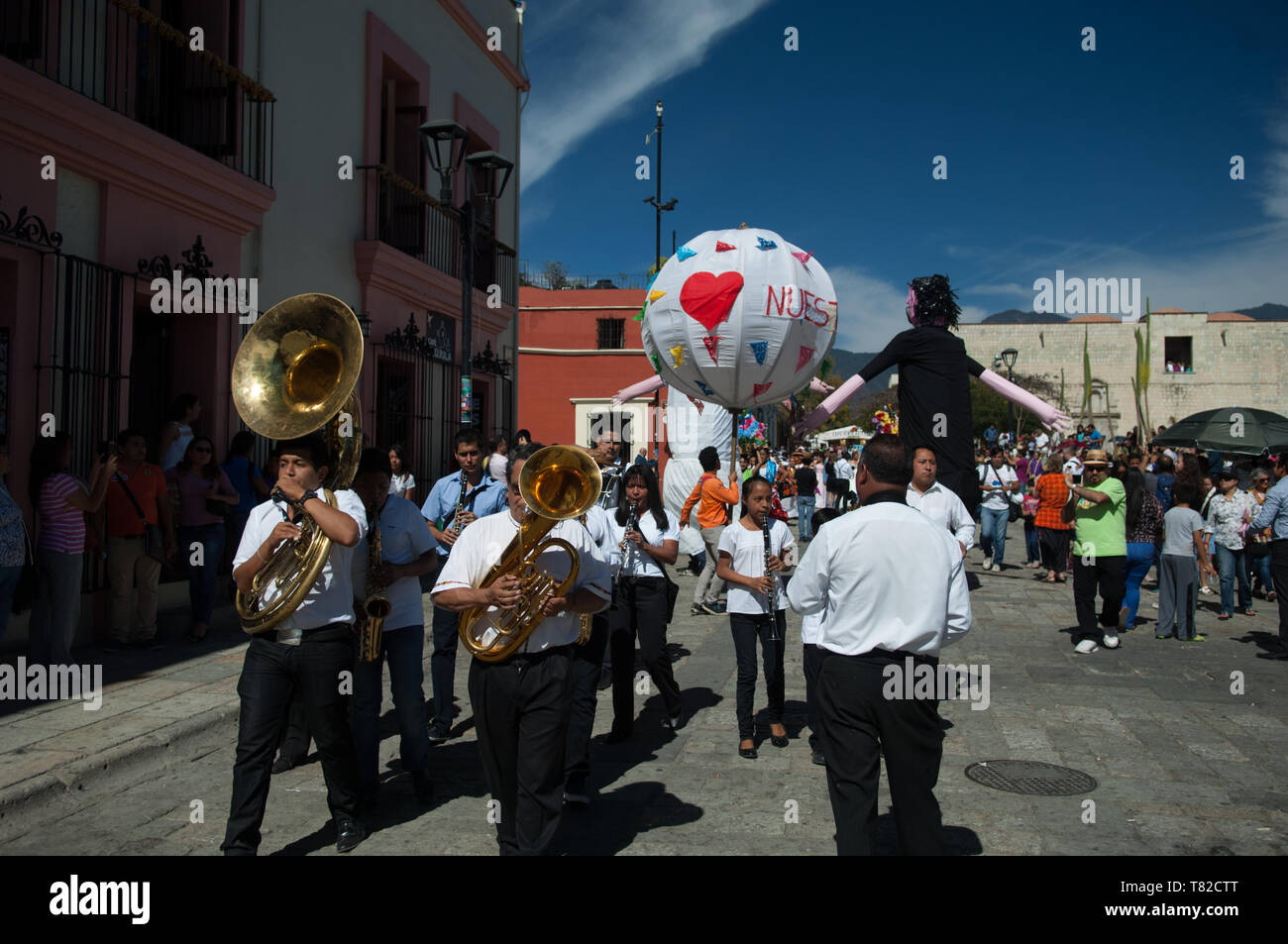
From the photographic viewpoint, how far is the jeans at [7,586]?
5.91m

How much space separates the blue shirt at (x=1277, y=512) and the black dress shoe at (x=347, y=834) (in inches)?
320

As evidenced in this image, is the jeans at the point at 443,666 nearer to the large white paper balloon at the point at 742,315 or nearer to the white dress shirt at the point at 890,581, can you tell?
the large white paper balloon at the point at 742,315

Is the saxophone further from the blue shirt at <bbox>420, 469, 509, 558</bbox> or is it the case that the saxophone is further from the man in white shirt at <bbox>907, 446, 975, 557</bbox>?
the man in white shirt at <bbox>907, 446, 975, 557</bbox>

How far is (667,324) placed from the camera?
578cm

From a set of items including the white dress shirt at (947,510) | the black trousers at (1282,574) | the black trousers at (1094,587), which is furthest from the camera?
the black trousers at (1094,587)

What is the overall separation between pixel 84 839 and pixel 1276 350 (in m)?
74.1

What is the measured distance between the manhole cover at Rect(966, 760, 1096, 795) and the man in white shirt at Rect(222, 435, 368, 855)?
3299mm

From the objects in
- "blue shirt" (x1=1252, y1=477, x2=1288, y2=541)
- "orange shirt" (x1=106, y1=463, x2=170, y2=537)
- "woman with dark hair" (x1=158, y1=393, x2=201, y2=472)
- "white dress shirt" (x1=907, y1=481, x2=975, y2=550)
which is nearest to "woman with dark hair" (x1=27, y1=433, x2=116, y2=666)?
"orange shirt" (x1=106, y1=463, x2=170, y2=537)

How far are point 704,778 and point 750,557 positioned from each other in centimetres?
138

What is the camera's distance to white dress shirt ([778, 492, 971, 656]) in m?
3.25

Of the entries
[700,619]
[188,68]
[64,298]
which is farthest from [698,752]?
[188,68]

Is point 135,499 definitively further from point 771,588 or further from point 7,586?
point 771,588

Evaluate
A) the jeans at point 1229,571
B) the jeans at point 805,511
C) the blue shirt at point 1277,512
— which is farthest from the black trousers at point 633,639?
the jeans at point 805,511

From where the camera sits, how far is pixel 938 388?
5219 mm
